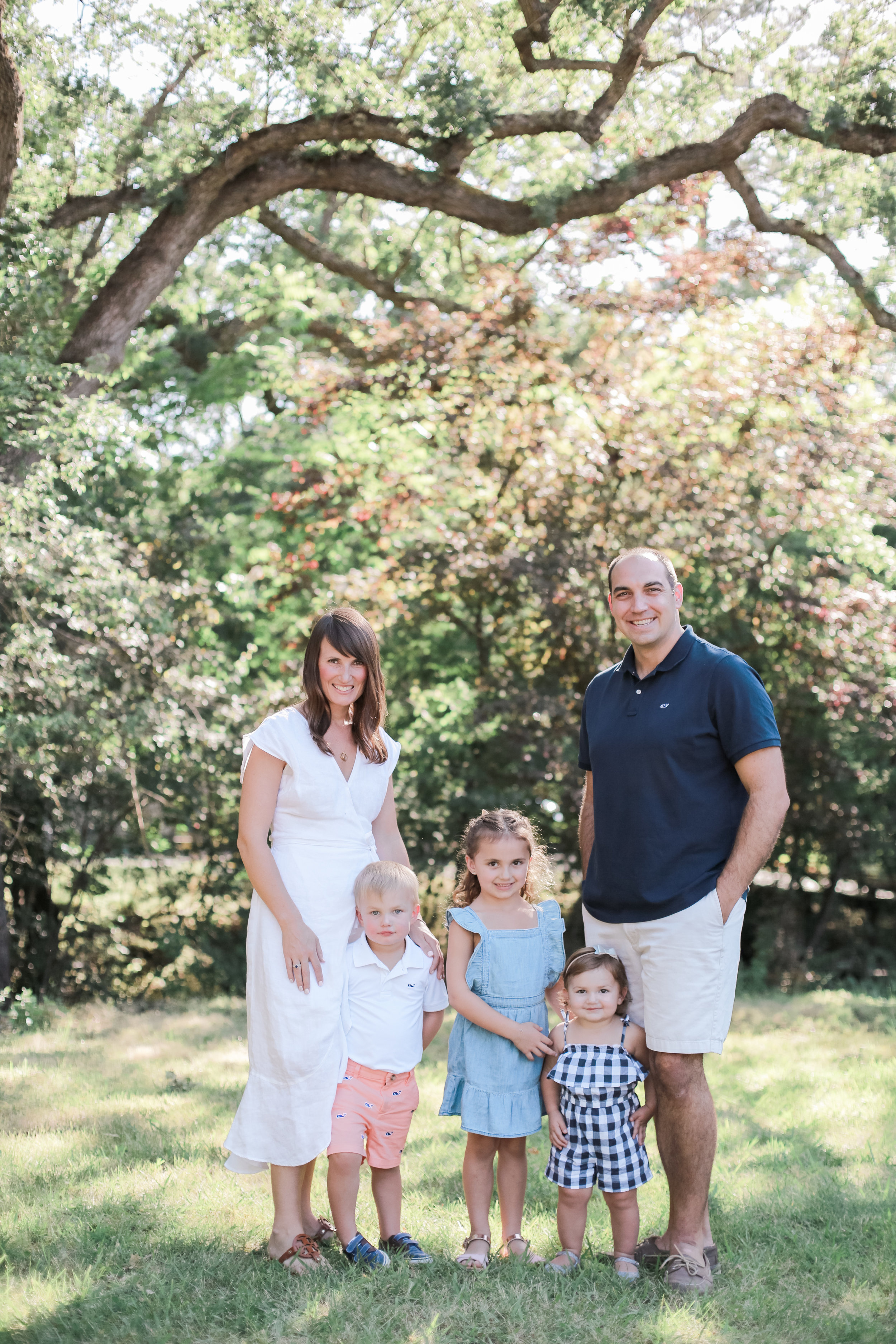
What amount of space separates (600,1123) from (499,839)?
840 mm

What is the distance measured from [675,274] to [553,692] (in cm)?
339

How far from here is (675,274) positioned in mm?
9031

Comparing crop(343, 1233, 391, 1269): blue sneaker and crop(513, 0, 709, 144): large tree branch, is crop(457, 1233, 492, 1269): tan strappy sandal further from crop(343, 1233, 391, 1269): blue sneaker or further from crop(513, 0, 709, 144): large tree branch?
crop(513, 0, 709, 144): large tree branch

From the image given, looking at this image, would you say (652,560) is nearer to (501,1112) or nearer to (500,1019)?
(500,1019)

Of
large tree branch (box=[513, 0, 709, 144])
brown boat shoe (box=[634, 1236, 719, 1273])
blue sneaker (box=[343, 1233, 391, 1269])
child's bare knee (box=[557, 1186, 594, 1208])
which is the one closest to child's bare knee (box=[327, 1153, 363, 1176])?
blue sneaker (box=[343, 1233, 391, 1269])

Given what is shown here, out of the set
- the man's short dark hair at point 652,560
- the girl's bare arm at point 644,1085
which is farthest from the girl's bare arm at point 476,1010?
the man's short dark hair at point 652,560

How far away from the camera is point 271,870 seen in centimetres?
329

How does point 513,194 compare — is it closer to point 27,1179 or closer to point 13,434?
point 13,434

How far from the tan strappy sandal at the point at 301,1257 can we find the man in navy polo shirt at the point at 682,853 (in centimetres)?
94

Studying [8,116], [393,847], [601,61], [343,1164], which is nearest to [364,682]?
[393,847]

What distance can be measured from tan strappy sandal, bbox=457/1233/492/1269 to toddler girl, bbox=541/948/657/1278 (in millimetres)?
187

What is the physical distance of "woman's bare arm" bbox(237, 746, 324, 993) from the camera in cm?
326

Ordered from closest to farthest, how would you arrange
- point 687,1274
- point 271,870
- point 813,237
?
point 687,1274, point 271,870, point 813,237

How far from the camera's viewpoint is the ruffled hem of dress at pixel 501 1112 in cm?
329
